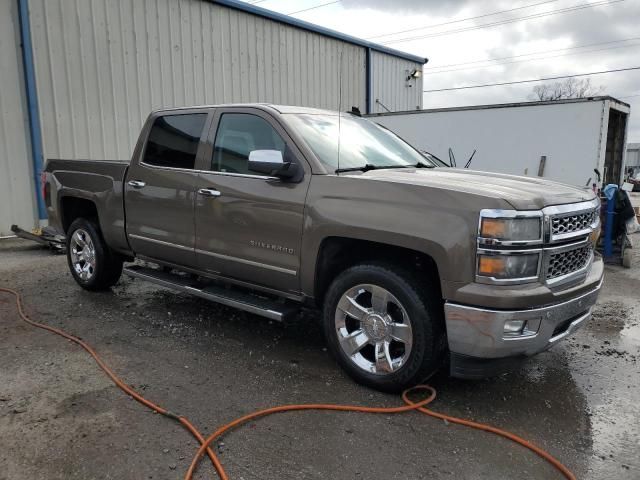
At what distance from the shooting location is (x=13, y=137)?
932 cm

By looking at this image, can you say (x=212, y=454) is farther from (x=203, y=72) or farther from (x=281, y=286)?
(x=203, y=72)

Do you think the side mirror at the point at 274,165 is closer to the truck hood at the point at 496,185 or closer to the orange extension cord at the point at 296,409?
the truck hood at the point at 496,185

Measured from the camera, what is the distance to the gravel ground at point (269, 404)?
8.95ft

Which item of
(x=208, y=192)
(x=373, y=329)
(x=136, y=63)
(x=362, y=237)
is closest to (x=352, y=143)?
(x=362, y=237)

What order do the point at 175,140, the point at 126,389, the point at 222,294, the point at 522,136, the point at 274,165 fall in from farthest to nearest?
the point at 522,136, the point at 175,140, the point at 222,294, the point at 274,165, the point at 126,389

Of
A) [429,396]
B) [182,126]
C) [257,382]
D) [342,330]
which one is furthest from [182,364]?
[182,126]

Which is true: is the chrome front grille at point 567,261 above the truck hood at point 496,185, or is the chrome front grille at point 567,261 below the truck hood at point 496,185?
below

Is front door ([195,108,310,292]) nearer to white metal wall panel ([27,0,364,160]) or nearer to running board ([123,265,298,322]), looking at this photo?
running board ([123,265,298,322])

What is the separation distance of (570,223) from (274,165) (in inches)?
76.4

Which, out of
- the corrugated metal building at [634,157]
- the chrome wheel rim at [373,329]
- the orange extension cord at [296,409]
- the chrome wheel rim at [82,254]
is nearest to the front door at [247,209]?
the chrome wheel rim at [373,329]

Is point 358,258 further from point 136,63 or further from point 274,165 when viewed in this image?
point 136,63

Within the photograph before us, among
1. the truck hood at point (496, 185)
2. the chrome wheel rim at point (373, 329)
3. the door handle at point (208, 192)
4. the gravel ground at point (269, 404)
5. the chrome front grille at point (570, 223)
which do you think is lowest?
the gravel ground at point (269, 404)

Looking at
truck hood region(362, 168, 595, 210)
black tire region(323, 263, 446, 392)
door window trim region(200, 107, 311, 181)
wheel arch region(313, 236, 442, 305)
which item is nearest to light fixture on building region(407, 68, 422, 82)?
door window trim region(200, 107, 311, 181)

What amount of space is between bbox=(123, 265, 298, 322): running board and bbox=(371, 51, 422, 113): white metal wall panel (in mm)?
12791
